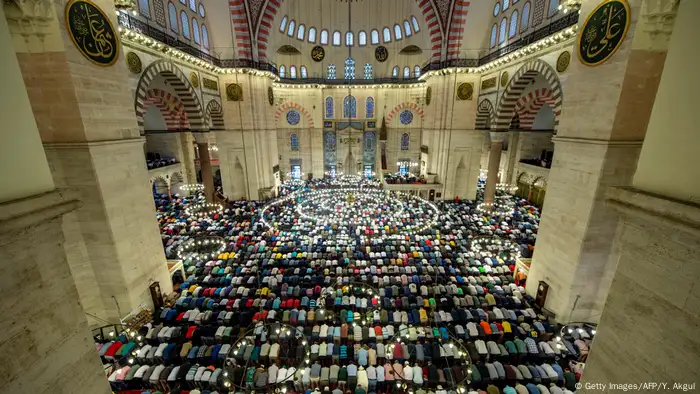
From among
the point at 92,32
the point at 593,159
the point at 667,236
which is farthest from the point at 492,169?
the point at 92,32

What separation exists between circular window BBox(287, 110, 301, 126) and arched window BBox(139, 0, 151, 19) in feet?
45.8

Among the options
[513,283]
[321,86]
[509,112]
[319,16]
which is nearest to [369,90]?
[321,86]

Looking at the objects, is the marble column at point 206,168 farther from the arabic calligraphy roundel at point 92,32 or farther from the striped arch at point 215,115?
the arabic calligraphy roundel at point 92,32

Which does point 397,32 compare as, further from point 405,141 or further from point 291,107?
point 291,107

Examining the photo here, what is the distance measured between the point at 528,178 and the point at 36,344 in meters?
24.1

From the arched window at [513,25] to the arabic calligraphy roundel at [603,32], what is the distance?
32.1ft

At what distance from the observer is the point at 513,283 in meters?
10.4

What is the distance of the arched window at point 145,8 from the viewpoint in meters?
12.4

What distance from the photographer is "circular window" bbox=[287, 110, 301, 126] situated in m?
26.3

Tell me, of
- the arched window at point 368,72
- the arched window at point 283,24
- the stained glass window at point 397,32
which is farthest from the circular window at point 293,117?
the stained glass window at point 397,32

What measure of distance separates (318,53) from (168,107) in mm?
13296

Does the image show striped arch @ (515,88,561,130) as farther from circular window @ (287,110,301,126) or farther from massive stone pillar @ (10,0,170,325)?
massive stone pillar @ (10,0,170,325)

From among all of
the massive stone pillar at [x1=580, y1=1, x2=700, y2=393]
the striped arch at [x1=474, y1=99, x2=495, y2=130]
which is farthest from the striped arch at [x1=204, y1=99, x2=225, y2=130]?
the massive stone pillar at [x1=580, y1=1, x2=700, y2=393]

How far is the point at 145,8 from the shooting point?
12.6m
